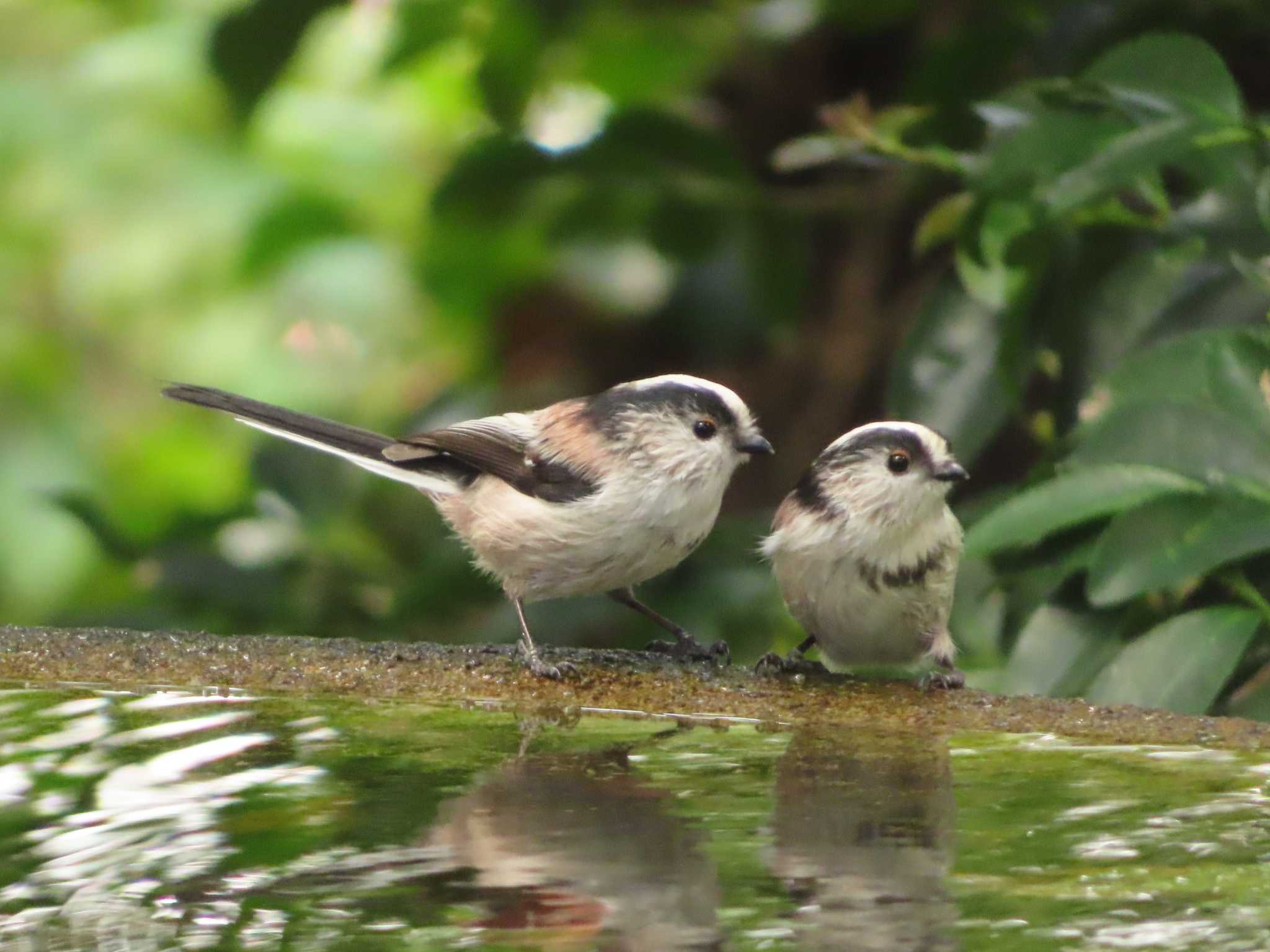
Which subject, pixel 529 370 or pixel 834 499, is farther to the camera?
pixel 529 370

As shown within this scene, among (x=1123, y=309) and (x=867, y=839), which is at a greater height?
(x=1123, y=309)

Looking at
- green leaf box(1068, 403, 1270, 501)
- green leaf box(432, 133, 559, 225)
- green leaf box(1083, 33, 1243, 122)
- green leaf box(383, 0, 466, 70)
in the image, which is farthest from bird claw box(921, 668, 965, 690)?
green leaf box(383, 0, 466, 70)

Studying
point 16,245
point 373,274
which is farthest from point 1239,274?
point 16,245

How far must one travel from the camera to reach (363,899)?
1504mm

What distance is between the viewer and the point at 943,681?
261cm

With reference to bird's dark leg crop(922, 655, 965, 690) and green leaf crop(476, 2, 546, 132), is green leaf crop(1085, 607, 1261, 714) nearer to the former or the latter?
bird's dark leg crop(922, 655, 965, 690)

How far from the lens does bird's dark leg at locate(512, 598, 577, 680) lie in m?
2.54

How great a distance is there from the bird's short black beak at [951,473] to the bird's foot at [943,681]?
0.33 metres

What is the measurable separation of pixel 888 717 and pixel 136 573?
1821 mm

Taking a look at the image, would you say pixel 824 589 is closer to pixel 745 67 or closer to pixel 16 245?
pixel 745 67

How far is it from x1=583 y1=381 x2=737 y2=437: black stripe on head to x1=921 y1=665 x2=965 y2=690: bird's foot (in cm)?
59

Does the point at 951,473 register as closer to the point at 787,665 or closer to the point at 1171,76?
the point at 787,665

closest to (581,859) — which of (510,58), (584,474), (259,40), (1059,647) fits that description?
(1059,647)

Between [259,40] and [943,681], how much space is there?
1.61 meters
